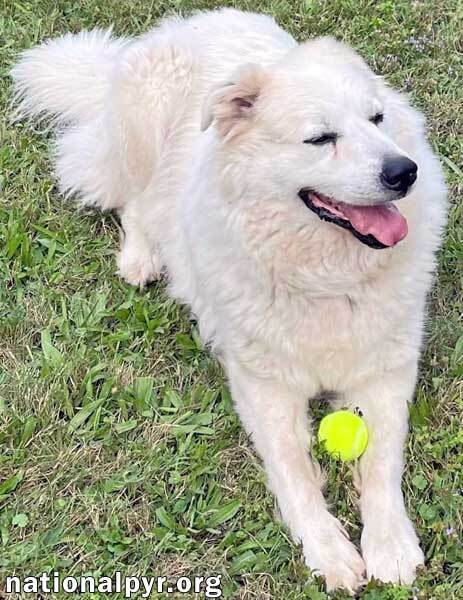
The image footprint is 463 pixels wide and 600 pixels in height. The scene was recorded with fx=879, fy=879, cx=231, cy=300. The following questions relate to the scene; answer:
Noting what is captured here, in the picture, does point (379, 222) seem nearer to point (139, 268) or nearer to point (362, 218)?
point (362, 218)

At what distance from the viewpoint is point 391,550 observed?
2.73 m

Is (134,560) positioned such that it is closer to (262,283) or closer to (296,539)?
(296,539)

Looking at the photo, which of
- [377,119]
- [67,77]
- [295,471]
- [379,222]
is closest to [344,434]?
[295,471]

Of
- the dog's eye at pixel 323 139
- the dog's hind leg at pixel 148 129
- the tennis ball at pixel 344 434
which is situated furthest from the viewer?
the dog's hind leg at pixel 148 129

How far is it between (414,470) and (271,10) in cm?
317

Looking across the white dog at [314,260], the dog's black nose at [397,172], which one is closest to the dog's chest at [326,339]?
the white dog at [314,260]

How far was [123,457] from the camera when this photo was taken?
10.5 feet

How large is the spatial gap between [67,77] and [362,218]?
7.76 ft

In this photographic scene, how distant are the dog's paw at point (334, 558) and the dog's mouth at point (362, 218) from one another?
36.7 inches

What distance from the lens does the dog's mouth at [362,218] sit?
2.84 m

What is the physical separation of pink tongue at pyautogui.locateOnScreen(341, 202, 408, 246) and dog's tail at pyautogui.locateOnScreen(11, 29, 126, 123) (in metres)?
2.07

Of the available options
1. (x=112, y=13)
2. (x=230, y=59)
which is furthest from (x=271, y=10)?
(x=230, y=59)

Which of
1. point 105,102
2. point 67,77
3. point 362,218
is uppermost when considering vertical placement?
point 362,218

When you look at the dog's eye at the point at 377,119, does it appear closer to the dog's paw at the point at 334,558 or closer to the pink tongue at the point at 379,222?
the pink tongue at the point at 379,222
